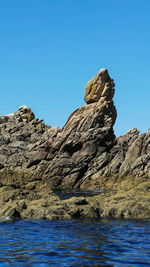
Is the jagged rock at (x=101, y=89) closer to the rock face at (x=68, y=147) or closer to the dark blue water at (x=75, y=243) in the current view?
the rock face at (x=68, y=147)

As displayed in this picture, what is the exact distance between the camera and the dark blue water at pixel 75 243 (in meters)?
12.6

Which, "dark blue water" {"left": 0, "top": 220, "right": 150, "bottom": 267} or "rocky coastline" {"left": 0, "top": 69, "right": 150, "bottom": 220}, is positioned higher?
"rocky coastline" {"left": 0, "top": 69, "right": 150, "bottom": 220}

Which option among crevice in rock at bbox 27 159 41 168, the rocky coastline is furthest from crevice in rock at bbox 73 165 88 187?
crevice in rock at bbox 27 159 41 168

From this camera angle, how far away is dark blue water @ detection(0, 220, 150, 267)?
41.4 ft

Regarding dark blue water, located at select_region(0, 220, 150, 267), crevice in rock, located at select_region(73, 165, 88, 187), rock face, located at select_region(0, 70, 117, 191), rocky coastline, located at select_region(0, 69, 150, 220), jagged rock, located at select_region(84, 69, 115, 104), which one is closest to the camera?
dark blue water, located at select_region(0, 220, 150, 267)

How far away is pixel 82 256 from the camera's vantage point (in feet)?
43.8

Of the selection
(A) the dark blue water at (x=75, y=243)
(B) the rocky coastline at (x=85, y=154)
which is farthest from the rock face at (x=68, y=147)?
(A) the dark blue water at (x=75, y=243)

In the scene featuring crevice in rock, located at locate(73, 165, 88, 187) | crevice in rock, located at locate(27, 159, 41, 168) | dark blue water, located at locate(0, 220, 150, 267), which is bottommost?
dark blue water, located at locate(0, 220, 150, 267)

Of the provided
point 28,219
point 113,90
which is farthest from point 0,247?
point 113,90

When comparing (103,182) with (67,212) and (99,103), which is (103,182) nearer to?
(99,103)

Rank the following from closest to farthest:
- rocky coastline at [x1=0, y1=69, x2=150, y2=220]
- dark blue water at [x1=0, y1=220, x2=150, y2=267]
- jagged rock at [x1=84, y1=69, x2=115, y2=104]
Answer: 1. dark blue water at [x1=0, y1=220, x2=150, y2=267]
2. rocky coastline at [x1=0, y1=69, x2=150, y2=220]
3. jagged rock at [x1=84, y1=69, x2=115, y2=104]

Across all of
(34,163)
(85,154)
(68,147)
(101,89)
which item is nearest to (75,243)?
(85,154)

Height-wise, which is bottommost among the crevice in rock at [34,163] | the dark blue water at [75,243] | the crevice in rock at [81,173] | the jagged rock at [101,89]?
the dark blue water at [75,243]

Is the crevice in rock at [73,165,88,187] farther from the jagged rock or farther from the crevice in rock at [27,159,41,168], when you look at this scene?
the jagged rock
